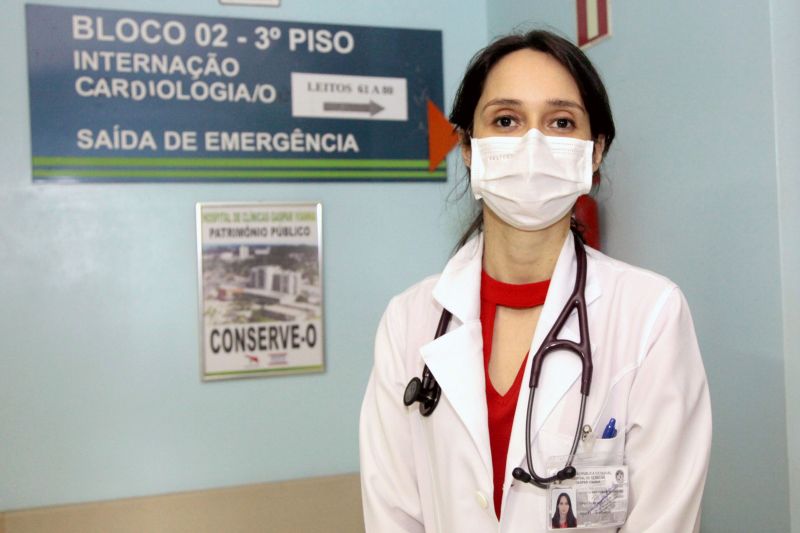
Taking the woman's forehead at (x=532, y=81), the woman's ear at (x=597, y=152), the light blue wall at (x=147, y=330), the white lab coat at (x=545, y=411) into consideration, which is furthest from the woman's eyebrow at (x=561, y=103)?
the light blue wall at (x=147, y=330)

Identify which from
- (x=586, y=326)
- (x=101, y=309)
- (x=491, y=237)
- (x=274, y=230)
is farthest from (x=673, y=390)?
(x=101, y=309)

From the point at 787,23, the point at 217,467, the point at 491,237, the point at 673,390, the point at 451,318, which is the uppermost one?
the point at 787,23

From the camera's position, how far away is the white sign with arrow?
2.32 metres

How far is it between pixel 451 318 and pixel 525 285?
0.49ft

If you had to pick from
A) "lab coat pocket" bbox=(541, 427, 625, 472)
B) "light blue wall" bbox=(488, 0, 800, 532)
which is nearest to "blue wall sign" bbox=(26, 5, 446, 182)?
"light blue wall" bbox=(488, 0, 800, 532)

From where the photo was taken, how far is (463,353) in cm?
131

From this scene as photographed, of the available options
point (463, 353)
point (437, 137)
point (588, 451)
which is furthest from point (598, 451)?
point (437, 137)

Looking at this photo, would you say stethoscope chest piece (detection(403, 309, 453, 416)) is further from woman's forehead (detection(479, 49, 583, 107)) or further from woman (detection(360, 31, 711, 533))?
woman's forehead (detection(479, 49, 583, 107))

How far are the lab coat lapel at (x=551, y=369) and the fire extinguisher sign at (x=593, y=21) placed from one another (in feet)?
2.87

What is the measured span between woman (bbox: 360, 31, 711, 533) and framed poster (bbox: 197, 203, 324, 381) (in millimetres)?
890

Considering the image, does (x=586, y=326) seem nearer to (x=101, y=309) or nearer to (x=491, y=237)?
(x=491, y=237)

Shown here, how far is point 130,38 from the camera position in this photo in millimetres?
2188

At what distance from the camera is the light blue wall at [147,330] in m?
2.11

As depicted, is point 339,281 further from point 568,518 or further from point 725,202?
point 568,518
